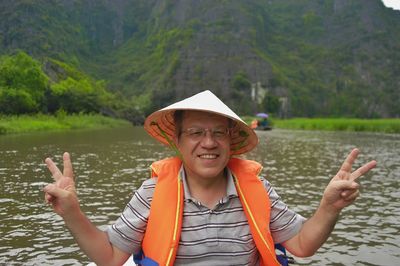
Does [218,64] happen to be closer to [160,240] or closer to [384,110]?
[384,110]

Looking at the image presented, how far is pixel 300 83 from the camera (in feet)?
394

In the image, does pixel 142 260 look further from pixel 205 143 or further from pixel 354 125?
pixel 354 125

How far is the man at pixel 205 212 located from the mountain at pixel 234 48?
88.6 metres

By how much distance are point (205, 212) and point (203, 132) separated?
1.58ft

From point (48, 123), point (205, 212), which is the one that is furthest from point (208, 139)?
point (48, 123)

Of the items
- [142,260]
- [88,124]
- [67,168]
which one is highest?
[67,168]

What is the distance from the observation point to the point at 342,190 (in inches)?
97.0

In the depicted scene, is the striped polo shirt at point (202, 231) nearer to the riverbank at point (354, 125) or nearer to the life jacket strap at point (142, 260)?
the life jacket strap at point (142, 260)

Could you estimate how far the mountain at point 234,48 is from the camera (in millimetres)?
110000

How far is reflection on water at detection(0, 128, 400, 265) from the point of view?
6.07m

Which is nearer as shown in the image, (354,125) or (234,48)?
(354,125)

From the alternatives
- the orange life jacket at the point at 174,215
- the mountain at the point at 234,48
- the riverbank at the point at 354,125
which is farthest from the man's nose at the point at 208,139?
the mountain at the point at 234,48

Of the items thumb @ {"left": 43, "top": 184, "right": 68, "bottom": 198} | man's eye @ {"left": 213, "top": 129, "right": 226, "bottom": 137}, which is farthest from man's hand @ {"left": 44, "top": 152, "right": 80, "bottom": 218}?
man's eye @ {"left": 213, "top": 129, "right": 226, "bottom": 137}

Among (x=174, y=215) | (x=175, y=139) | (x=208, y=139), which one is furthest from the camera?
(x=175, y=139)
